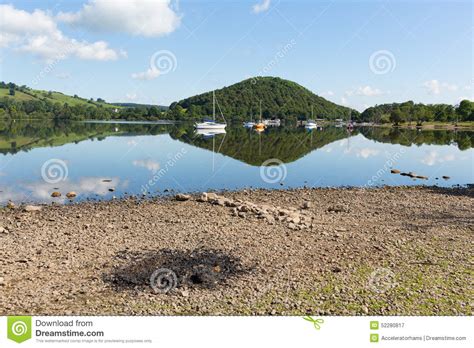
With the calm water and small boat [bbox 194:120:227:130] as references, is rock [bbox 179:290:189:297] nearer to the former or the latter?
the calm water

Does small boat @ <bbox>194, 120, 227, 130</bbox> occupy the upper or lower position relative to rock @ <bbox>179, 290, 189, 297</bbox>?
upper

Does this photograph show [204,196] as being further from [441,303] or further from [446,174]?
[446,174]

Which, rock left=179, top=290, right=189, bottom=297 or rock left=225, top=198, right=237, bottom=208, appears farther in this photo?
rock left=225, top=198, right=237, bottom=208

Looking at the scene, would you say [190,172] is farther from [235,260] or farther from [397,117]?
Result: [397,117]

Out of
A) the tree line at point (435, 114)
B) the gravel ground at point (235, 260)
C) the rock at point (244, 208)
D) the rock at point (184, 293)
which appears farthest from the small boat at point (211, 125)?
the rock at point (184, 293)

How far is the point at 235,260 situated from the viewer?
12102mm

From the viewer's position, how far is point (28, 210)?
62.3 ft

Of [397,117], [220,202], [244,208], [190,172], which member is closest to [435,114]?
[397,117]

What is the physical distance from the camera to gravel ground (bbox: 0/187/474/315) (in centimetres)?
923

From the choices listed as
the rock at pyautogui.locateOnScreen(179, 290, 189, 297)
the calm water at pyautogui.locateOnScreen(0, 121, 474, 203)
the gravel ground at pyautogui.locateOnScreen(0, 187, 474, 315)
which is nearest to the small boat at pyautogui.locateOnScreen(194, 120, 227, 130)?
the calm water at pyautogui.locateOnScreen(0, 121, 474, 203)

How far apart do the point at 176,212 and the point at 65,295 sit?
8953 mm

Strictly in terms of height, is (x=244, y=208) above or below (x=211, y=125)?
below

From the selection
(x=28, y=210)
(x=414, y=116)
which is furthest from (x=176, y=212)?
(x=414, y=116)

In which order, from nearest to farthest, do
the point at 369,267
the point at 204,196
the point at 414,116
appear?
the point at 369,267, the point at 204,196, the point at 414,116
